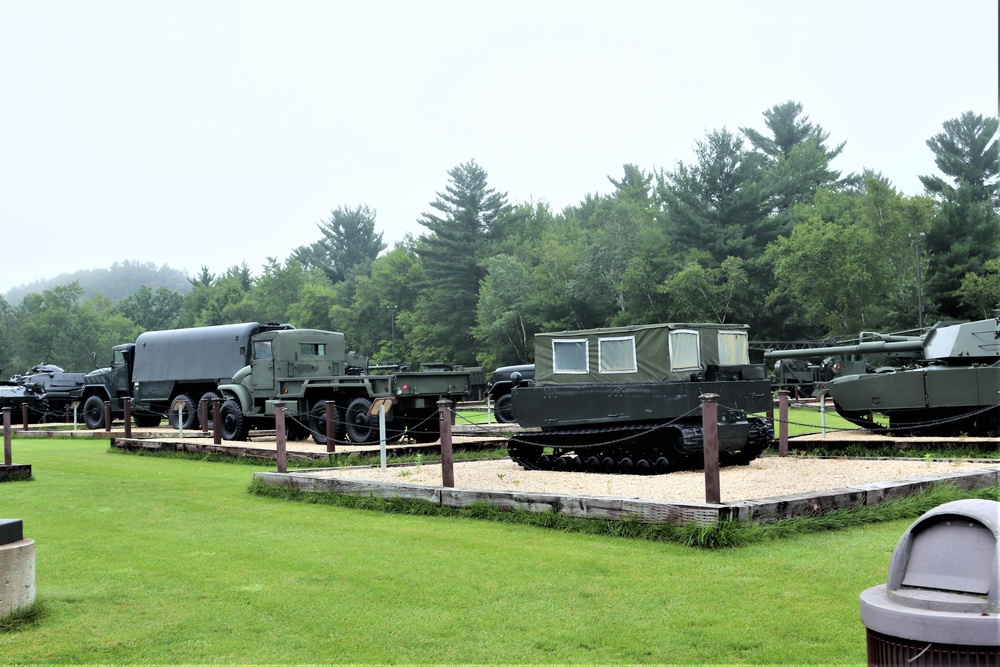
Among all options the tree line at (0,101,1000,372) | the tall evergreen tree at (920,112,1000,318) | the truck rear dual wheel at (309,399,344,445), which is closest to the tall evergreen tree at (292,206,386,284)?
the tree line at (0,101,1000,372)

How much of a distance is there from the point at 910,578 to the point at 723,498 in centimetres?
716

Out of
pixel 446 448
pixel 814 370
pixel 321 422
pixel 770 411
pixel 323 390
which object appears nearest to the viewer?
pixel 446 448

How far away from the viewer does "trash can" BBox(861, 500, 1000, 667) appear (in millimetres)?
2855

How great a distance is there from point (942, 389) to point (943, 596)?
1556 centimetres

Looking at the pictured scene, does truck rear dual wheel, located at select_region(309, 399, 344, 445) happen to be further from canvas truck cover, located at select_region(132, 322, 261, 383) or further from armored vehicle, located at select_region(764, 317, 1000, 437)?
armored vehicle, located at select_region(764, 317, 1000, 437)

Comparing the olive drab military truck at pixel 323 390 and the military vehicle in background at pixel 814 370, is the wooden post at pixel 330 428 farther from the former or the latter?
the military vehicle in background at pixel 814 370

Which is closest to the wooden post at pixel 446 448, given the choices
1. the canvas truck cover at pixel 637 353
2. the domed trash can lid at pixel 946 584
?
the canvas truck cover at pixel 637 353

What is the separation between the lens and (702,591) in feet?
20.5

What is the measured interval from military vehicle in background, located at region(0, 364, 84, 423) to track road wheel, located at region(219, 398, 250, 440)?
12.1 meters

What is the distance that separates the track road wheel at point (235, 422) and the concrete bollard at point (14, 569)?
1615 cm

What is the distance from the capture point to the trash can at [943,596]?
2.86 metres

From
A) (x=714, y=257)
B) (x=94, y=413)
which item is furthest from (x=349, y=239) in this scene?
(x=94, y=413)

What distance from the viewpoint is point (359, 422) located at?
19.4 m

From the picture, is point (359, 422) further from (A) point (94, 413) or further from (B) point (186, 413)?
(A) point (94, 413)
